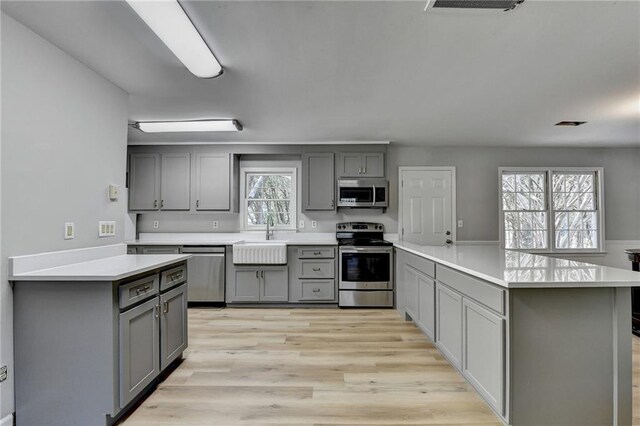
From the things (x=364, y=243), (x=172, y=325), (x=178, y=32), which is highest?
(x=178, y=32)

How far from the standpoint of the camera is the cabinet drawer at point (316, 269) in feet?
14.3

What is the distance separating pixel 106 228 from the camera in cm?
253

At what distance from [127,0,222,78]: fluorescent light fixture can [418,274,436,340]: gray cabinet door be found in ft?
8.26

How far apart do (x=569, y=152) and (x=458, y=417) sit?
4.86 metres

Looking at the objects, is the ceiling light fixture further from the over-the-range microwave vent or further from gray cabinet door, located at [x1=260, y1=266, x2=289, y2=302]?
gray cabinet door, located at [x1=260, y1=266, x2=289, y2=302]

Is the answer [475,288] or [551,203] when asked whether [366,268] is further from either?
[551,203]

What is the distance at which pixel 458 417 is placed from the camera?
6.46ft

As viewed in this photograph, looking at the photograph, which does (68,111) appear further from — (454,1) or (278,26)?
(454,1)

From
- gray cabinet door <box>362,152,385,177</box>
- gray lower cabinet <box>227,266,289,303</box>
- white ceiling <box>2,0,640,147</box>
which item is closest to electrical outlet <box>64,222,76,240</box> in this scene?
white ceiling <box>2,0,640,147</box>

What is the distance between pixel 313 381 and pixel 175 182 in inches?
138

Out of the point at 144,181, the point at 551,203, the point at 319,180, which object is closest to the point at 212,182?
the point at 144,181

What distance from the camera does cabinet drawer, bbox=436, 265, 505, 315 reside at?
1807 mm

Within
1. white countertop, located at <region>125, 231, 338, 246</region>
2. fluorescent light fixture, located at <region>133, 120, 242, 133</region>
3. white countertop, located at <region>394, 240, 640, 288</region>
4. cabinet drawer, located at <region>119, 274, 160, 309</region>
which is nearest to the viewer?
white countertop, located at <region>394, 240, 640, 288</region>

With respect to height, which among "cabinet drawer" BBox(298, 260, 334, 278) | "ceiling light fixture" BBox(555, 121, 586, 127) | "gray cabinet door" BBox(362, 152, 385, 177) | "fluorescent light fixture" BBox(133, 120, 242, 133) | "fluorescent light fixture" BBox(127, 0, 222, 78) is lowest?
"cabinet drawer" BBox(298, 260, 334, 278)
